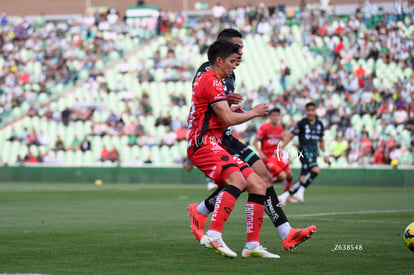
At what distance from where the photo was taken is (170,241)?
11.4 meters

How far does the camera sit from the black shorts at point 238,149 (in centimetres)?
1050

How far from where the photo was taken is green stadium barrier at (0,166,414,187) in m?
32.6

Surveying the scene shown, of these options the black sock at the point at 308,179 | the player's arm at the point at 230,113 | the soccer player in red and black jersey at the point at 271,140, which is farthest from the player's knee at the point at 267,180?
the soccer player in red and black jersey at the point at 271,140

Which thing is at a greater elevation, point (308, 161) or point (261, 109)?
point (261, 109)

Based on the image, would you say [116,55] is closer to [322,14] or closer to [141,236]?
[322,14]

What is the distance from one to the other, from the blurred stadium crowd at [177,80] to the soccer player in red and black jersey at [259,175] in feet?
76.0

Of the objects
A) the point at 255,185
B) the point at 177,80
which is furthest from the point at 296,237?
the point at 177,80

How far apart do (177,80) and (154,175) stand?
6994 mm

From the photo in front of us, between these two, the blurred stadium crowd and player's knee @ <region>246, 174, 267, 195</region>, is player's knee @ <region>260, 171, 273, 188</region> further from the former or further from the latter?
the blurred stadium crowd

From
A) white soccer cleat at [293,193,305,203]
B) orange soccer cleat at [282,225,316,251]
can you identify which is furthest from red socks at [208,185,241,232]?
white soccer cleat at [293,193,305,203]

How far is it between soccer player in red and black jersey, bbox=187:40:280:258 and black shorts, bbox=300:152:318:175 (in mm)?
11927

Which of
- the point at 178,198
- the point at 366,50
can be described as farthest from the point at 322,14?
the point at 178,198

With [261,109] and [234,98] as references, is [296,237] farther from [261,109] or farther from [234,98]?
[234,98]

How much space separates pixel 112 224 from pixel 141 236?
2418 mm
